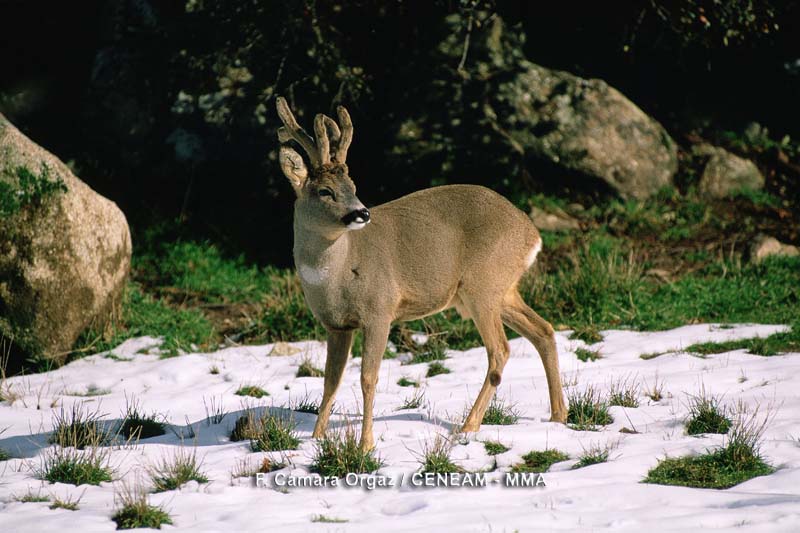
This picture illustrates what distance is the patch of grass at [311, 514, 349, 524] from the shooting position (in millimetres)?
4688

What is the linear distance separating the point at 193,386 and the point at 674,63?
950cm

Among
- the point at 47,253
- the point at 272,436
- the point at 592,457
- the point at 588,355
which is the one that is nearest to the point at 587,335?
the point at 588,355

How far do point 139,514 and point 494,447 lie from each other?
2.19 meters

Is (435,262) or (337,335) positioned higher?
(435,262)

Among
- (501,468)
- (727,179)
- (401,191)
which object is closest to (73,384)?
(501,468)

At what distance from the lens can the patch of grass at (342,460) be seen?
5418 millimetres

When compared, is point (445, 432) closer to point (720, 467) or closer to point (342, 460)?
point (342, 460)

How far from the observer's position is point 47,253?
8.75 meters

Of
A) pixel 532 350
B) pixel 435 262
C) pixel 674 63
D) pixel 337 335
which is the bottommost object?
pixel 532 350

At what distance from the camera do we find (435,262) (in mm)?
6387

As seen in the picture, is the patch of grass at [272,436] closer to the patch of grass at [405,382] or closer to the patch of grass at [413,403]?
the patch of grass at [413,403]

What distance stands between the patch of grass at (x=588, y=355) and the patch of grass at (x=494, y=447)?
2.59m

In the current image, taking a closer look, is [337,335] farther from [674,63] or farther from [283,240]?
[674,63]

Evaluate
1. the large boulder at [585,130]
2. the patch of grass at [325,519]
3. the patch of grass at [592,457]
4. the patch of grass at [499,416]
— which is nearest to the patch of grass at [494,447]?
the patch of grass at [592,457]
